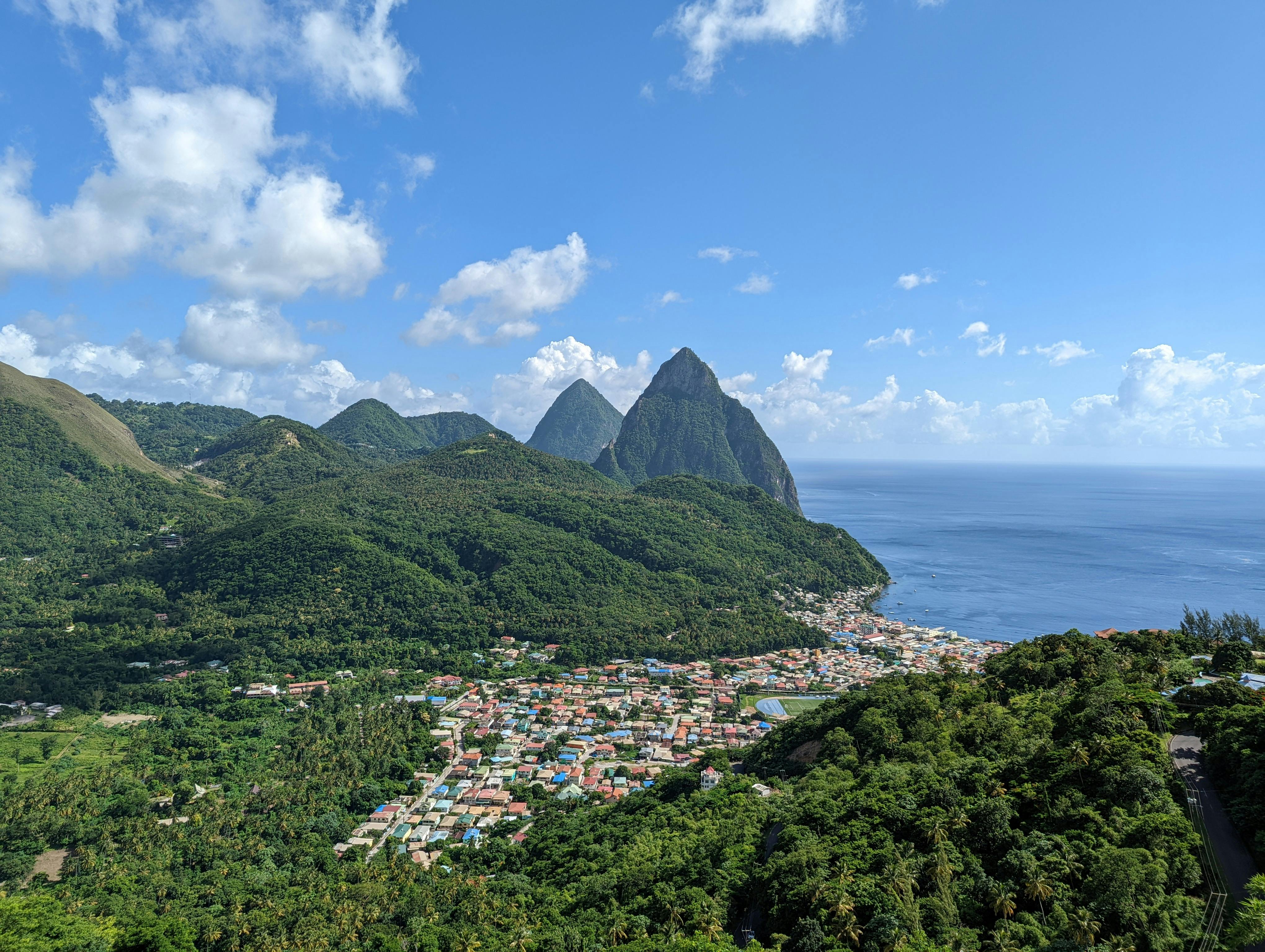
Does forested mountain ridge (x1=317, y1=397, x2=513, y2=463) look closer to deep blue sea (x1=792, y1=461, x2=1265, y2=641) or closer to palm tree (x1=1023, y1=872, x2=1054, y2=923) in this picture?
deep blue sea (x1=792, y1=461, x2=1265, y2=641)

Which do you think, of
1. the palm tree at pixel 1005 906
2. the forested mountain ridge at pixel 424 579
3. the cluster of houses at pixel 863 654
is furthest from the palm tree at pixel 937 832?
the forested mountain ridge at pixel 424 579

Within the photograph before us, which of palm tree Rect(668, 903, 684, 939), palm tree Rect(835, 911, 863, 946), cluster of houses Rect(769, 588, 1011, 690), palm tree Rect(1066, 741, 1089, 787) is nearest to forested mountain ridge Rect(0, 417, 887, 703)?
cluster of houses Rect(769, 588, 1011, 690)

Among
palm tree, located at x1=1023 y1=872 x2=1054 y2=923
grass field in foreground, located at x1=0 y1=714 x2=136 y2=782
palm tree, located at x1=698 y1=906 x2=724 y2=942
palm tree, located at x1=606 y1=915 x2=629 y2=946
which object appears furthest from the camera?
grass field in foreground, located at x1=0 y1=714 x2=136 y2=782

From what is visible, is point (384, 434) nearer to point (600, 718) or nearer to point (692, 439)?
point (692, 439)

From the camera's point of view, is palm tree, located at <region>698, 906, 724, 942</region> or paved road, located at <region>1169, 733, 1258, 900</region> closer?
paved road, located at <region>1169, 733, 1258, 900</region>

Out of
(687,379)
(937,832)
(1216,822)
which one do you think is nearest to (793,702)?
(937,832)

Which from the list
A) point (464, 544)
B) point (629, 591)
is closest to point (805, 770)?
point (629, 591)
